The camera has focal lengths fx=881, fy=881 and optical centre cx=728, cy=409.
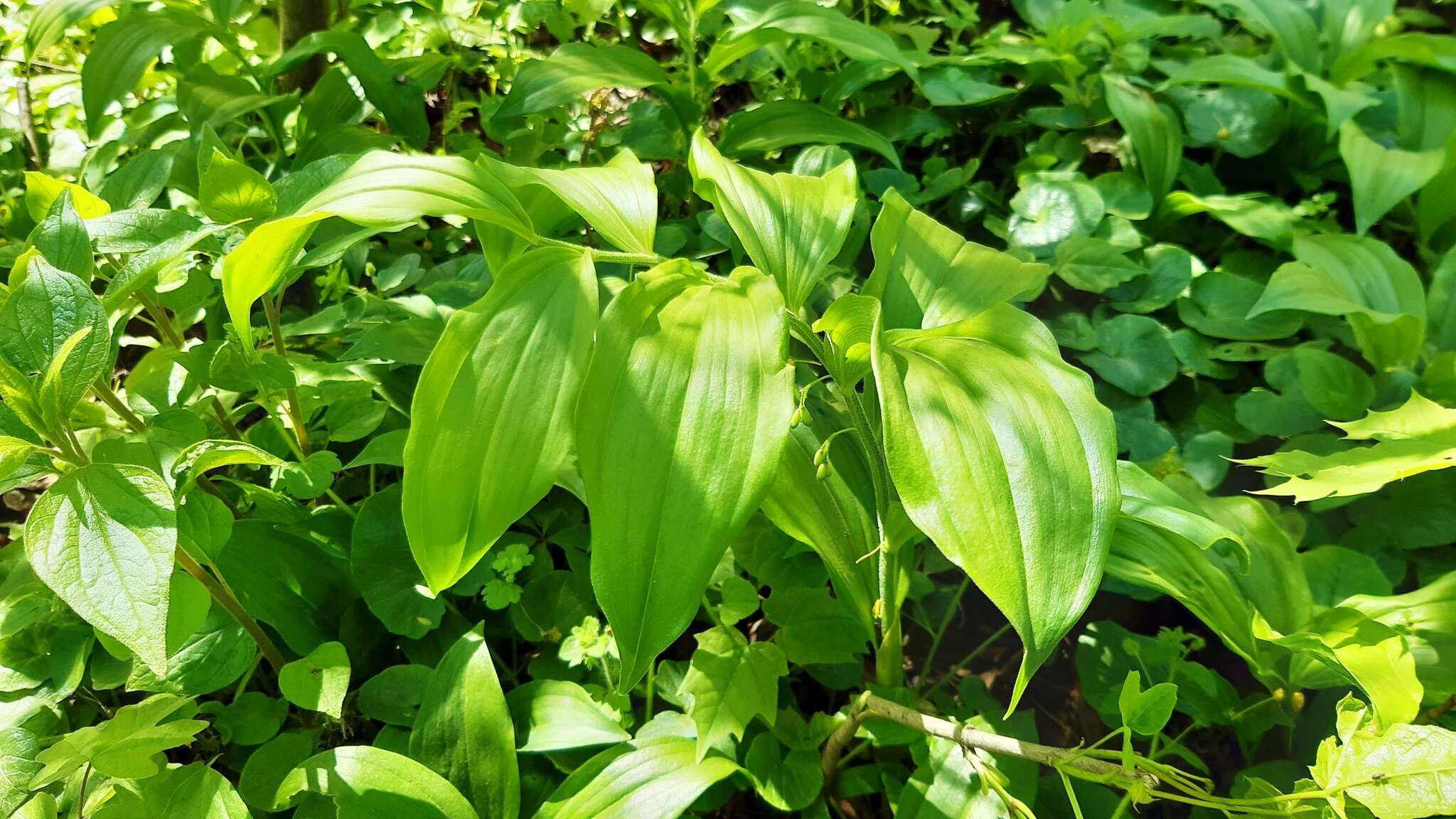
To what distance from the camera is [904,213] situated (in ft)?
2.88

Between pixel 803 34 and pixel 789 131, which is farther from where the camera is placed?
pixel 789 131

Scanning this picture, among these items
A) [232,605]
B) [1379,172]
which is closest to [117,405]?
[232,605]

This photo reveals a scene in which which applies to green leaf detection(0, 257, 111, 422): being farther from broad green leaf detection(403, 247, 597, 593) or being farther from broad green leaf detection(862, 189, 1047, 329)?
broad green leaf detection(862, 189, 1047, 329)

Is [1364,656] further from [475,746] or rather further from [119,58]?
[119,58]

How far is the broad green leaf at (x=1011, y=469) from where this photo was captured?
56 centimetres

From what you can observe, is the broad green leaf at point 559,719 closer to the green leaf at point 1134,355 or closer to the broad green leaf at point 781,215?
the broad green leaf at point 781,215

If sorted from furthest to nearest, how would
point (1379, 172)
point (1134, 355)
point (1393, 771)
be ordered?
point (1379, 172) → point (1134, 355) → point (1393, 771)

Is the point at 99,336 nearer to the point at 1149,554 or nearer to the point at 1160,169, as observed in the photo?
the point at 1149,554

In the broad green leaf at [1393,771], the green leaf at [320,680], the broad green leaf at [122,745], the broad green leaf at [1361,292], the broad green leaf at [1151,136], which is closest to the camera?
the broad green leaf at [1393,771]

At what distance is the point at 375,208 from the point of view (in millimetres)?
633

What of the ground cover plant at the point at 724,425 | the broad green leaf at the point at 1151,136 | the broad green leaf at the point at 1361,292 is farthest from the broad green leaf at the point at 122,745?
the broad green leaf at the point at 1151,136

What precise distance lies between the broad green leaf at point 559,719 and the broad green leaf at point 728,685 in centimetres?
9

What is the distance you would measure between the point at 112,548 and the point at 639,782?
1.51ft

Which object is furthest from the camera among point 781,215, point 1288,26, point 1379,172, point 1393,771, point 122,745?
point 1288,26
